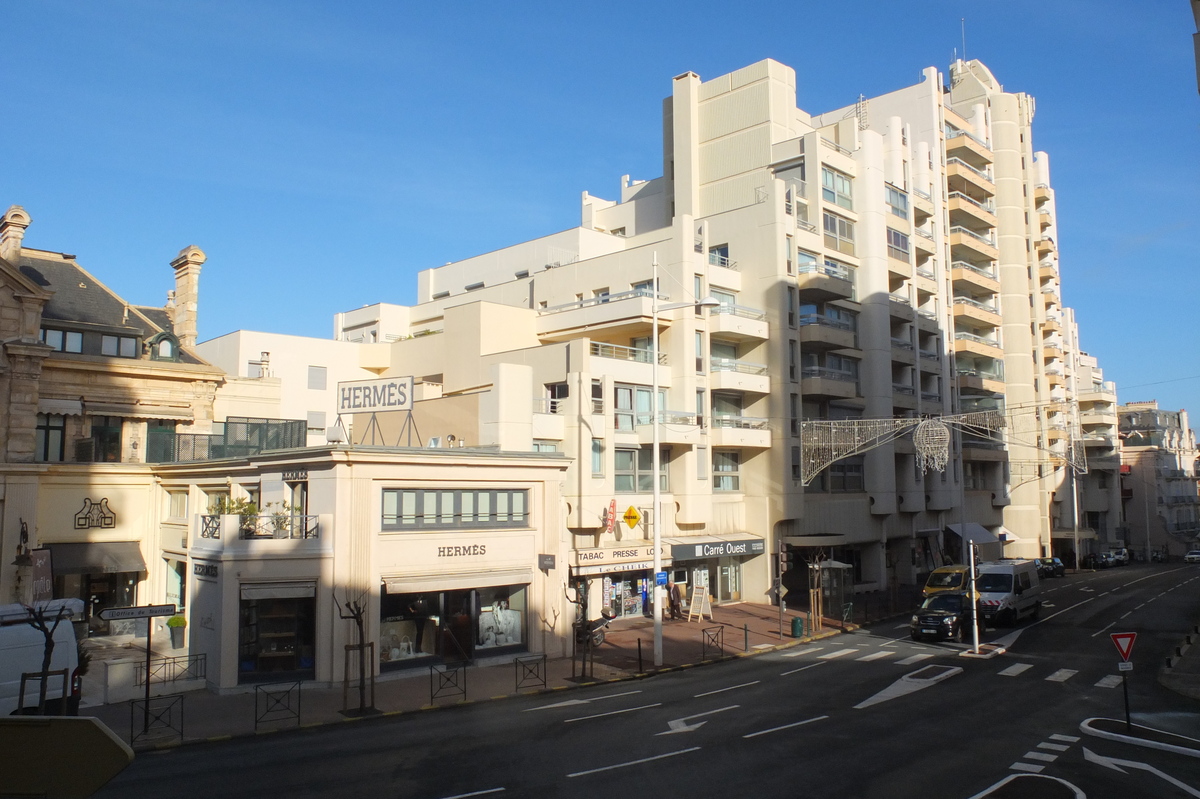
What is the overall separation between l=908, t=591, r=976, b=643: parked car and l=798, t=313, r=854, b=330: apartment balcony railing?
57.6 ft

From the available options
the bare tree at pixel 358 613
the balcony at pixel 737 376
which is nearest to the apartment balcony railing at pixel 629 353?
the balcony at pixel 737 376

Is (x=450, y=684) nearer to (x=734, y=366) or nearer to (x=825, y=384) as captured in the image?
(x=734, y=366)

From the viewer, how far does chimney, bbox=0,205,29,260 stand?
36.1m

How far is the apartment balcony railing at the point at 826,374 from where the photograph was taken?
153 feet

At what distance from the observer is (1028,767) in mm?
15633

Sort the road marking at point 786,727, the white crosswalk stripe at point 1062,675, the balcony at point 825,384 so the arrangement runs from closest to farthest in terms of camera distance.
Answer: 1. the road marking at point 786,727
2. the white crosswalk stripe at point 1062,675
3. the balcony at point 825,384

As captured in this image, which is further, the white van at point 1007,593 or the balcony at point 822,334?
the balcony at point 822,334

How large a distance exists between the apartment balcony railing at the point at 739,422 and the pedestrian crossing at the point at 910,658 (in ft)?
42.9

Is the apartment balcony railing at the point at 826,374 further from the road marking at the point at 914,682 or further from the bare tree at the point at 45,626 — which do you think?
the bare tree at the point at 45,626

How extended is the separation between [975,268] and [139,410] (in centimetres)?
5866

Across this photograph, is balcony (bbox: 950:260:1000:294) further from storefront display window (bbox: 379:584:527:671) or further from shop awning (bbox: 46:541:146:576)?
shop awning (bbox: 46:541:146:576)

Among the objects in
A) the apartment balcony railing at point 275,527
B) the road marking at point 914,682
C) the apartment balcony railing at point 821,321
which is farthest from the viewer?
the apartment balcony railing at point 821,321

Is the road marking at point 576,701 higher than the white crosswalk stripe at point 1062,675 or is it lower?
lower

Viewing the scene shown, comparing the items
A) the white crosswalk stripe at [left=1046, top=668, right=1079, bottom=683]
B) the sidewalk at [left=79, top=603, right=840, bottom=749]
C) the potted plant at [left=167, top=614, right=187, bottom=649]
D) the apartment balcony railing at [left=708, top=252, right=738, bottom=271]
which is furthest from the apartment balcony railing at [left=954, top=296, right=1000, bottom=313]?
the potted plant at [left=167, top=614, right=187, bottom=649]
